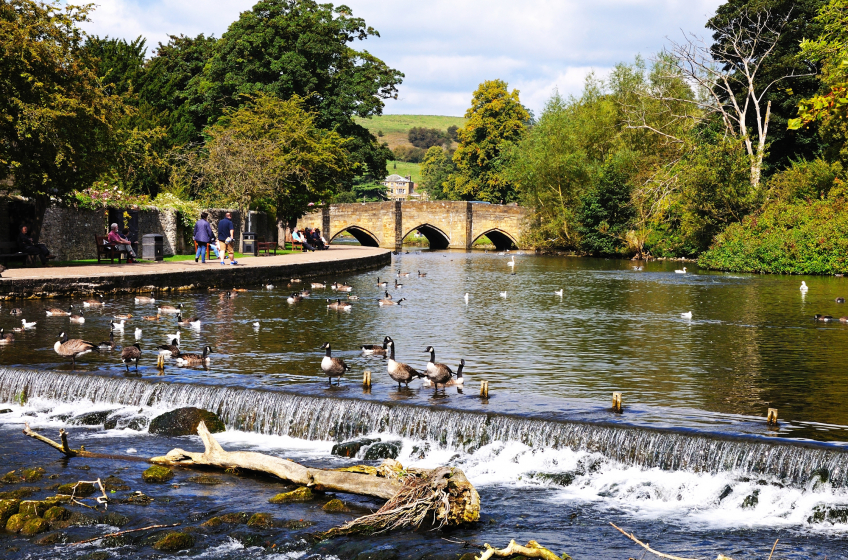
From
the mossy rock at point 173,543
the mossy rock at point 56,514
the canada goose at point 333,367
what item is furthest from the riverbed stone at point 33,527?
the canada goose at point 333,367

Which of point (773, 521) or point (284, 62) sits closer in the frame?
point (773, 521)

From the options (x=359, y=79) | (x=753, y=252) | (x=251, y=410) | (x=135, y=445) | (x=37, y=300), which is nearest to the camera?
(x=135, y=445)

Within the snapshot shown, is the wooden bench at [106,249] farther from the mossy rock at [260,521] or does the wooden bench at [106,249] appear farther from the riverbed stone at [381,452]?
the mossy rock at [260,521]

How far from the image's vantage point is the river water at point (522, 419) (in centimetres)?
862

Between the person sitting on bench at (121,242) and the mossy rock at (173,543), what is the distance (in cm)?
2322

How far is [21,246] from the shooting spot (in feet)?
86.6

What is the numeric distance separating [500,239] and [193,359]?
6903 centimetres

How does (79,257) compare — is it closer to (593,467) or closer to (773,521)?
(593,467)

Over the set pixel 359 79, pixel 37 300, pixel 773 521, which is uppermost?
pixel 359 79

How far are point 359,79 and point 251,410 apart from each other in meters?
53.1

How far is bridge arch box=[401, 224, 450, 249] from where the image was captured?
80312 mm

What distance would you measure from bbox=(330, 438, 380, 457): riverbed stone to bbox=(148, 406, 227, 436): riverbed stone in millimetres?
2129

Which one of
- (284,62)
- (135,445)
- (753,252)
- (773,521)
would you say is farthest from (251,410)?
(284,62)

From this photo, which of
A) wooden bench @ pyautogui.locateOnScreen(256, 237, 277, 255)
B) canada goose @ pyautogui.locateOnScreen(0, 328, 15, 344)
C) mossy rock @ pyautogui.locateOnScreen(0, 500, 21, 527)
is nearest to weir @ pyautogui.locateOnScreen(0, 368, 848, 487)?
canada goose @ pyautogui.locateOnScreen(0, 328, 15, 344)
